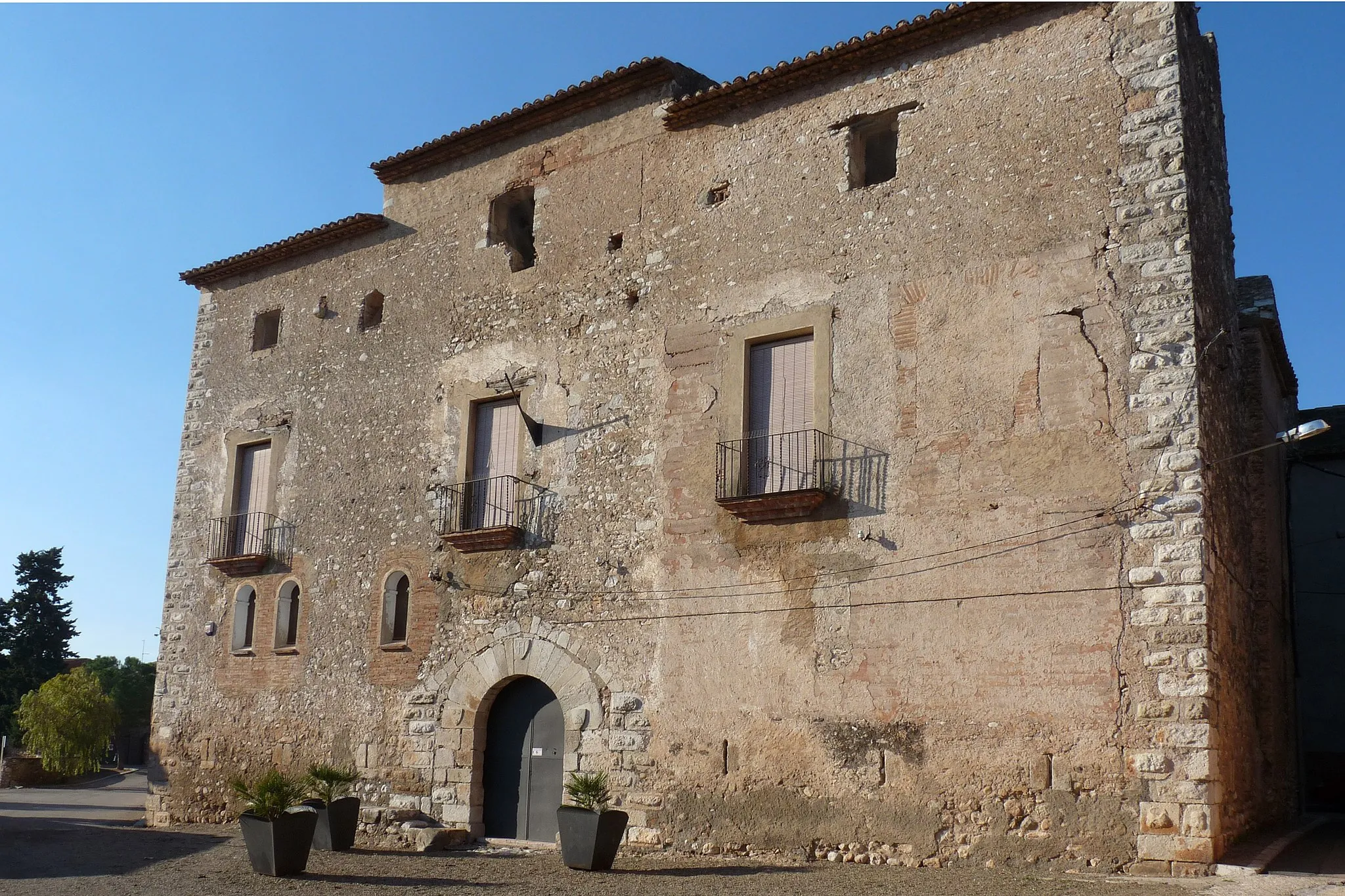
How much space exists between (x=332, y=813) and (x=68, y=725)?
21.4m

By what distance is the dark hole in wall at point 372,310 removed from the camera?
16.7 metres

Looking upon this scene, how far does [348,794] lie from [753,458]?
6.47m

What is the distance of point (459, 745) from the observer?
14.2 m

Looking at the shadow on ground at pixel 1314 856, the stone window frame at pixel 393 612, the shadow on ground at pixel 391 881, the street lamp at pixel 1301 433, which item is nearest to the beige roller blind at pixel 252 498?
the stone window frame at pixel 393 612

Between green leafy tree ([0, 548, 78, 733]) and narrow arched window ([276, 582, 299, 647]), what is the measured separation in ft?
90.6

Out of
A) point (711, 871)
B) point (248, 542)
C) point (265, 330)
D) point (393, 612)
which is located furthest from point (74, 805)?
point (711, 871)

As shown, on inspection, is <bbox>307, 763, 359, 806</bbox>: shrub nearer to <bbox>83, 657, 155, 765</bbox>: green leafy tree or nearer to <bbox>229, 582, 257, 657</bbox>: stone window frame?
<bbox>229, 582, 257, 657</bbox>: stone window frame

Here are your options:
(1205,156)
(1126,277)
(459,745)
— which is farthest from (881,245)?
(459,745)

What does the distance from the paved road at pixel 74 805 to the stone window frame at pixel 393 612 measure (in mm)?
5009

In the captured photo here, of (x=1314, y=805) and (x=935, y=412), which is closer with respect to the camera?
(x=935, y=412)

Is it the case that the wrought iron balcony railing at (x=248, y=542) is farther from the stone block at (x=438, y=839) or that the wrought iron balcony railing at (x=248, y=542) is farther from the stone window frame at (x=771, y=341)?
the stone window frame at (x=771, y=341)

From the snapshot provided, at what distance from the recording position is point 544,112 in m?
15.2

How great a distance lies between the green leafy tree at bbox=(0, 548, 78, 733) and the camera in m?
39.2

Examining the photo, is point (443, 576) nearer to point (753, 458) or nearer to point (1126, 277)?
point (753, 458)
